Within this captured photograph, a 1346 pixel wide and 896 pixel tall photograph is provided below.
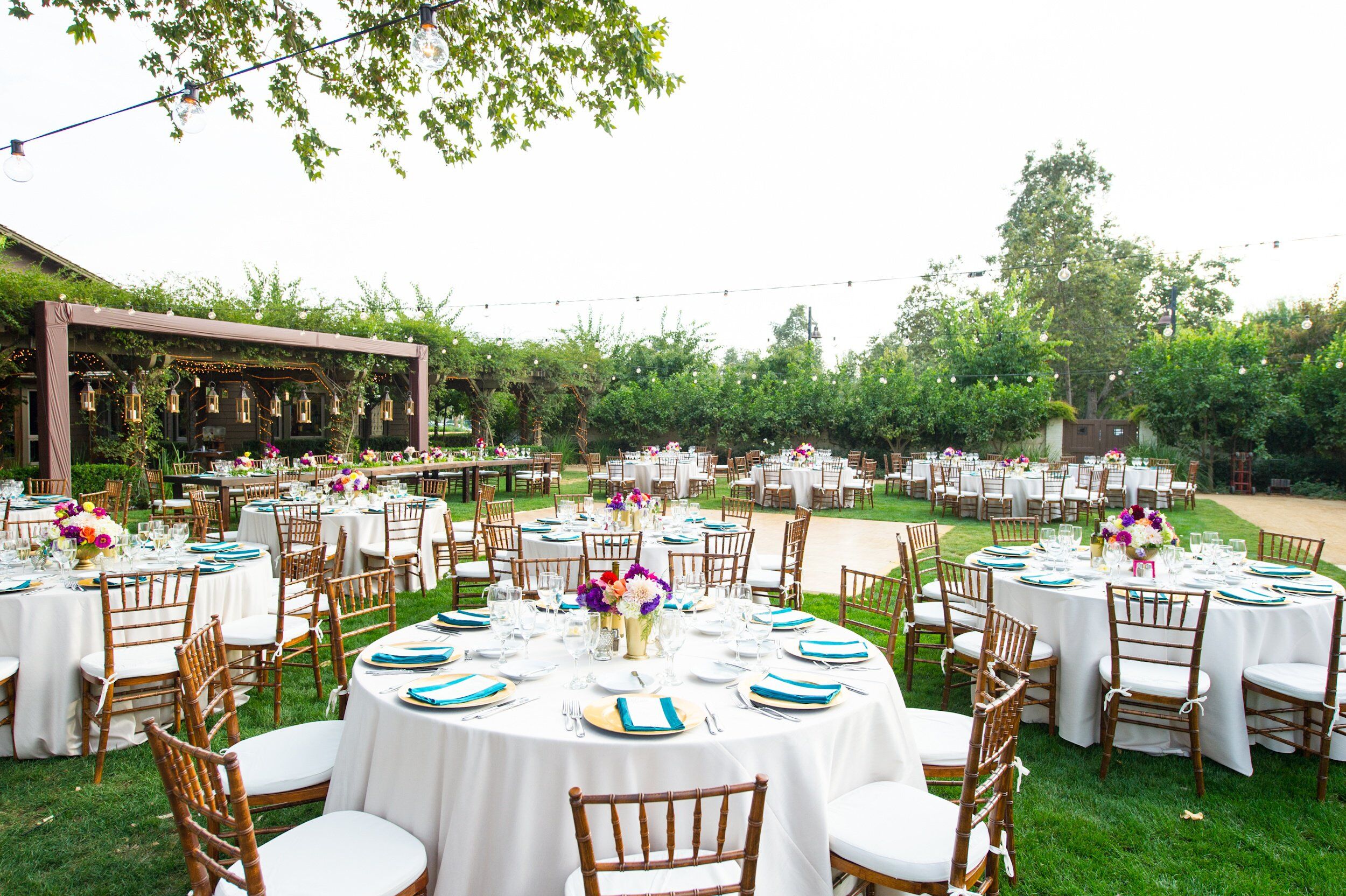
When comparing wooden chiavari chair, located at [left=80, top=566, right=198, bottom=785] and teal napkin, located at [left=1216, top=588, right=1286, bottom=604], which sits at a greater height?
teal napkin, located at [left=1216, top=588, right=1286, bottom=604]

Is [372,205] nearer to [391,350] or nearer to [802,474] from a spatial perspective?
[391,350]

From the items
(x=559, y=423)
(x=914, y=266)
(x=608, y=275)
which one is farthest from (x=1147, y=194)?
(x=559, y=423)

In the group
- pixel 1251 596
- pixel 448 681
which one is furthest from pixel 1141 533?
pixel 448 681

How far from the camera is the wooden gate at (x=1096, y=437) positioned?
68.6 ft

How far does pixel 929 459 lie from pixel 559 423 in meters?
13.1

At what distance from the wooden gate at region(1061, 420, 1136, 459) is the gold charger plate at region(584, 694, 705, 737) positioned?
22.0 m

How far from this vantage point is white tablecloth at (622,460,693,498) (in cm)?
1599

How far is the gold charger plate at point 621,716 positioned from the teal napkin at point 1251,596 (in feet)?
10.9

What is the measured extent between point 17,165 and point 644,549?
5.36 meters

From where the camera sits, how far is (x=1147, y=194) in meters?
23.8

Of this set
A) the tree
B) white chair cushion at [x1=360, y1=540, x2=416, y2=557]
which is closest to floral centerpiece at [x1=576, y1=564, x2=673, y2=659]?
white chair cushion at [x1=360, y1=540, x2=416, y2=557]

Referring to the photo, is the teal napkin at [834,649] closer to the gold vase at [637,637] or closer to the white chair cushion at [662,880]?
the gold vase at [637,637]

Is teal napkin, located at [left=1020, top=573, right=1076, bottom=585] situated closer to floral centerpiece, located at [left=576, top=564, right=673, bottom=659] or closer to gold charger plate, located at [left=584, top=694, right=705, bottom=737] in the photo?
floral centerpiece, located at [left=576, top=564, right=673, bottom=659]

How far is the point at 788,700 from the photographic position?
89.9 inches
